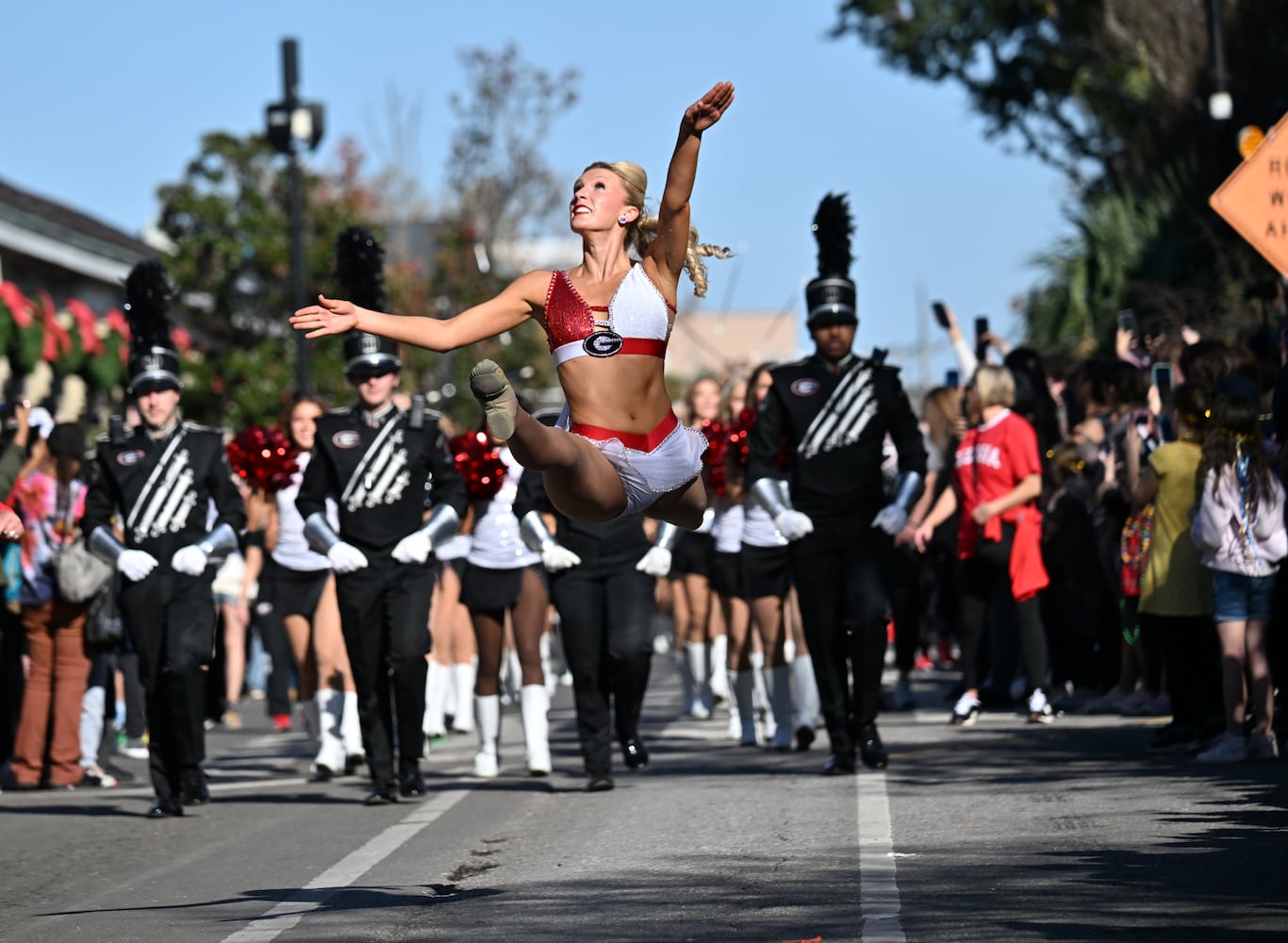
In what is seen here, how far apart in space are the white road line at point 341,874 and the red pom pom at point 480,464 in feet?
8.78

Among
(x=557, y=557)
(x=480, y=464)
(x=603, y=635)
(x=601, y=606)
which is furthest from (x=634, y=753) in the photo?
(x=480, y=464)

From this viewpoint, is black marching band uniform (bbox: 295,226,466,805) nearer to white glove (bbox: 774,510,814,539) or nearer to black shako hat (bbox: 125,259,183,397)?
black shako hat (bbox: 125,259,183,397)

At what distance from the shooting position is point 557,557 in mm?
12352

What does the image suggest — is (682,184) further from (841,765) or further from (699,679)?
(699,679)

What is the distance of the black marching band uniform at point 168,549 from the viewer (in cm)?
1195

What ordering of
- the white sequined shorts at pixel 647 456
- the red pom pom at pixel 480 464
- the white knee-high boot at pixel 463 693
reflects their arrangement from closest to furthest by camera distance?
the white sequined shorts at pixel 647 456
the red pom pom at pixel 480 464
the white knee-high boot at pixel 463 693

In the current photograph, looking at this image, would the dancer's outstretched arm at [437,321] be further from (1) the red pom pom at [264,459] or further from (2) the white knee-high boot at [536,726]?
(1) the red pom pom at [264,459]

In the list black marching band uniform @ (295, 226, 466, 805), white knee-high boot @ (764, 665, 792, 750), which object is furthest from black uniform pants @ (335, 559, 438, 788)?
white knee-high boot @ (764, 665, 792, 750)

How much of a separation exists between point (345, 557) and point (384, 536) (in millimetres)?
301

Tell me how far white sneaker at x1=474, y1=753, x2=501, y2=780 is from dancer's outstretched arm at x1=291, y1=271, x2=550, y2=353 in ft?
16.6

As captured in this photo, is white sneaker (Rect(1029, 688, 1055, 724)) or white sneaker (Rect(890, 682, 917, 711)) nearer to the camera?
white sneaker (Rect(1029, 688, 1055, 724))

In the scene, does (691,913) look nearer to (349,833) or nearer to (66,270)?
(349,833)

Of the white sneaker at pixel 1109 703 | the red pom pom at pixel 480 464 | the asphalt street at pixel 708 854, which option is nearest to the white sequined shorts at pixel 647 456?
the asphalt street at pixel 708 854

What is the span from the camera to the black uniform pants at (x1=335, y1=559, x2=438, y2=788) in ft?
39.3
